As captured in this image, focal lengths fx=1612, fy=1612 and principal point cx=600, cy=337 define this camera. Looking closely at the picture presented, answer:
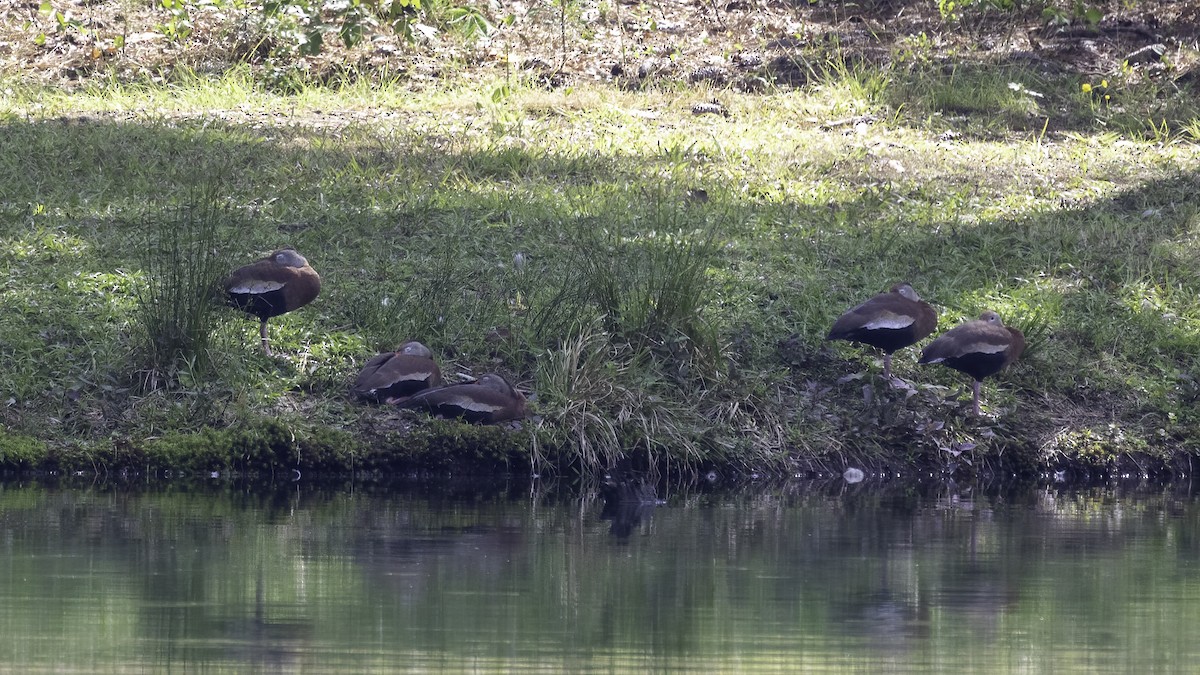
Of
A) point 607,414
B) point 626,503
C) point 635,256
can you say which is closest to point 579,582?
point 626,503

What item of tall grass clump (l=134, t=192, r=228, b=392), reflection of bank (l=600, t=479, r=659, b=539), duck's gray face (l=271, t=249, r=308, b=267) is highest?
duck's gray face (l=271, t=249, r=308, b=267)

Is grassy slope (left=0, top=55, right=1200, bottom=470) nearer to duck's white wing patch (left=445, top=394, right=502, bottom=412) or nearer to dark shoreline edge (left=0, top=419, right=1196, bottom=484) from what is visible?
dark shoreline edge (left=0, top=419, right=1196, bottom=484)

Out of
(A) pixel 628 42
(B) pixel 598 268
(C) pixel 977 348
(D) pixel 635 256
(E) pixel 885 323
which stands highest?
(A) pixel 628 42

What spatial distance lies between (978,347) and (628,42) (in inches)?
320

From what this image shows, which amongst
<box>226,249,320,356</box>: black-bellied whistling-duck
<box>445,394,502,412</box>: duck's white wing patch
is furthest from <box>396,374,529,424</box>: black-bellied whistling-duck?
<box>226,249,320,356</box>: black-bellied whistling-duck

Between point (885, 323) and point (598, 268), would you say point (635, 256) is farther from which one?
point (885, 323)

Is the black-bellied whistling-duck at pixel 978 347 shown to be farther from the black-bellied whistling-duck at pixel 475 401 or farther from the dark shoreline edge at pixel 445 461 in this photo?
the black-bellied whistling-duck at pixel 475 401

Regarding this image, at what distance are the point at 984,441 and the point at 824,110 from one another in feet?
19.9

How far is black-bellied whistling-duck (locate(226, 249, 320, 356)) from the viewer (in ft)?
28.5

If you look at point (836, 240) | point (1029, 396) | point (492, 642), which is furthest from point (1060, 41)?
point (492, 642)

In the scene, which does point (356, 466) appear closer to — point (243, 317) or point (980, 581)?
point (243, 317)

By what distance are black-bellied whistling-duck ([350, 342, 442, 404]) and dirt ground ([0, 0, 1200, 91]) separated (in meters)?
6.97

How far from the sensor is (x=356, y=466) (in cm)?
850

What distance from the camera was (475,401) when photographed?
831 centimetres
